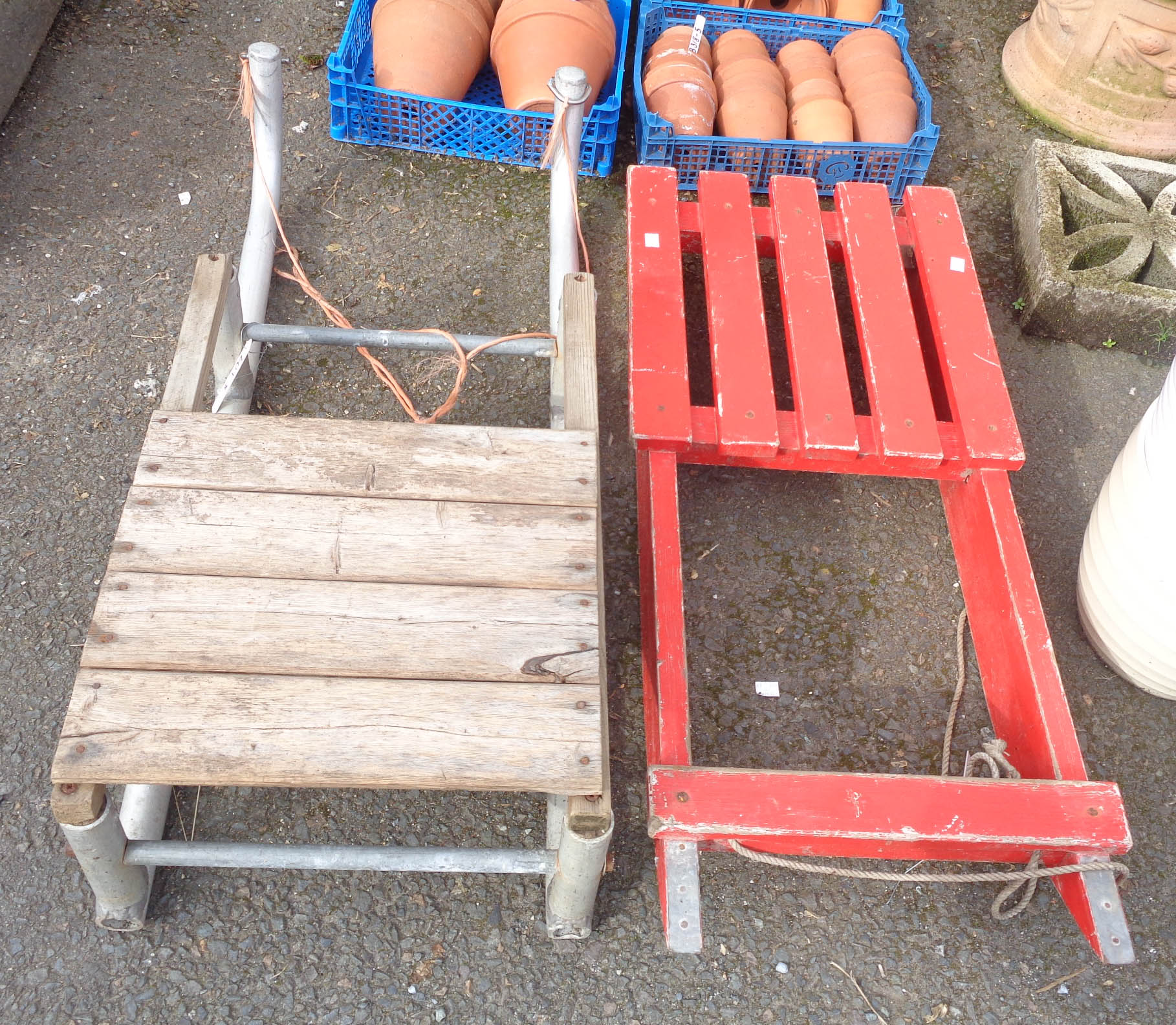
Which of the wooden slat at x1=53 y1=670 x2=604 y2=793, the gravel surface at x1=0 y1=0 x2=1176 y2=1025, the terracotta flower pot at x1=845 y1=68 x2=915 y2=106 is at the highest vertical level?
the terracotta flower pot at x1=845 y1=68 x2=915 y2=106

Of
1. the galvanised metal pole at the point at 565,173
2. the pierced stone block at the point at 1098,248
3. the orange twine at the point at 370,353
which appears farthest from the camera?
the pierced stone block at the point at 1098,248

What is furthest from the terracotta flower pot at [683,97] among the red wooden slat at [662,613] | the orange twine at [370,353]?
the red wooden slat at [662,613]

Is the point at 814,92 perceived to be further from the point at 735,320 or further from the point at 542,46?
the point at 735,320

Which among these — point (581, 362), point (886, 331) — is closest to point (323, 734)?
point (581, 362)

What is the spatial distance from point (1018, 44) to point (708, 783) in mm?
3174

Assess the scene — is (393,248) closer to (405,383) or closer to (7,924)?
(405,383)

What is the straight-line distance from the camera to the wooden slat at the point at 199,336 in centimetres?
181

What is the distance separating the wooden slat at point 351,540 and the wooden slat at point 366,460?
0.03 m

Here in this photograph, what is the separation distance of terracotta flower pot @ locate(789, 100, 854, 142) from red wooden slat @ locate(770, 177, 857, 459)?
0.43 m

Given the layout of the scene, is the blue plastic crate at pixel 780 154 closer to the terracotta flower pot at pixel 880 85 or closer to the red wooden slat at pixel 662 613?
the terracotta flower pot at pixel 880 85

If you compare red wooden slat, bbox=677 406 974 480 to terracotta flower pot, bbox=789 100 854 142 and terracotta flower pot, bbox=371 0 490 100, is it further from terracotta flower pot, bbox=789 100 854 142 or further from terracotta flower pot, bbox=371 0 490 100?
terracotta flower pot, bbox=371 0 490 100

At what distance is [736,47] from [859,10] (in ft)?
1.76

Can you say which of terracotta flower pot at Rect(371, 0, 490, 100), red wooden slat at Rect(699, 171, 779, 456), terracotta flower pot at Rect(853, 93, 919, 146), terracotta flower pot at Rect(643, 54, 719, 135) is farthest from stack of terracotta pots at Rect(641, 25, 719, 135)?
terracotta flower pot at Rect(371, 0, 490, 100)

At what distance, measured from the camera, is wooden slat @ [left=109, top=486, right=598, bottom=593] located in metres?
1.58
